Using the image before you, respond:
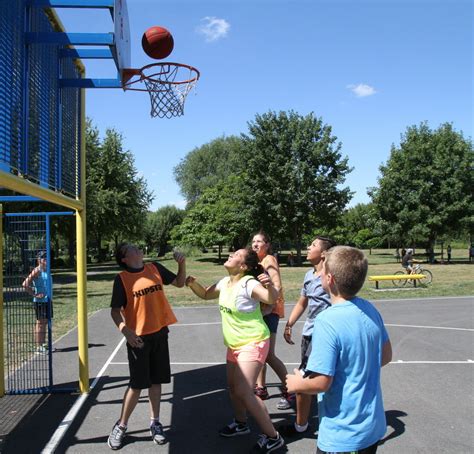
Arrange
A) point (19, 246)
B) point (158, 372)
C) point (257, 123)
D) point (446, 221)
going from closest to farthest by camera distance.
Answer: point (158, 372) → point (19, 246) → point (446, 221) → point (257, 123)

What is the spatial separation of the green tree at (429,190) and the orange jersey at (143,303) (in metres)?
34.0

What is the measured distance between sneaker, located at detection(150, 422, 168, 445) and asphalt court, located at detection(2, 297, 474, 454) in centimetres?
7

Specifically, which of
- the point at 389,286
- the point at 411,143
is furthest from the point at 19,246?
the point at 411,143

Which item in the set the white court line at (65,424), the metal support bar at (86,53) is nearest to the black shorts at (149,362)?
the white court line at (65,424)

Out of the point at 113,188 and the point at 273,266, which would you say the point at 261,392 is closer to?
the point at 273,266

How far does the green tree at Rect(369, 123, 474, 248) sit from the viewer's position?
3566 centimetres

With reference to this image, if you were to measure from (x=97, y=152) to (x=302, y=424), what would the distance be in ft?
105

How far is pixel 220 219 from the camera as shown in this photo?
45.5 meters

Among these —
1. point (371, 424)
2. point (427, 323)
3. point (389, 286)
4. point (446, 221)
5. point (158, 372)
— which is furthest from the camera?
point (446, 221)

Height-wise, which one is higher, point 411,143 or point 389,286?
point 411,143

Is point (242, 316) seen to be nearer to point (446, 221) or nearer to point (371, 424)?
point (371, 424)

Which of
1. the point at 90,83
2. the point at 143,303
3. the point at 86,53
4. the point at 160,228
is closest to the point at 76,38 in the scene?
the point at 86,53

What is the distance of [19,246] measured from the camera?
6.05m

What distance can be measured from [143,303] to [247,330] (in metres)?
1.00
